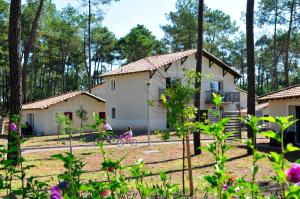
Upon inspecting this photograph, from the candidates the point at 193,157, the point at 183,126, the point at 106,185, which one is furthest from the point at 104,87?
the point at 106,185

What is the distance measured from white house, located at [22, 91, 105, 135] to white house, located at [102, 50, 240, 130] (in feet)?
5.86

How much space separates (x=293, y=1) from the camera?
37.7 m

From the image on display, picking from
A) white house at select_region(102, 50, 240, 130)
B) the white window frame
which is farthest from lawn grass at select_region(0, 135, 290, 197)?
the white window frame

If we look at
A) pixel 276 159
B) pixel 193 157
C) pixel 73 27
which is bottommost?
pixel 193 157

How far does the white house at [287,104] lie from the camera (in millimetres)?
19453

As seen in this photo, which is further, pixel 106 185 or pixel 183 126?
pixel 183 126

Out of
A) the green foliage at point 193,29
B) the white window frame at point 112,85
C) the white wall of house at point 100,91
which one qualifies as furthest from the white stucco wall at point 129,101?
the green foliage at point 193,29

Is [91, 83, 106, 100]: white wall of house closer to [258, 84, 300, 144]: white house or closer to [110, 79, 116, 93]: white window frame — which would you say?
[110, 79, 116, 93]: white window frame

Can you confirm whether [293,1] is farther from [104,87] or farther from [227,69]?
[104,87]

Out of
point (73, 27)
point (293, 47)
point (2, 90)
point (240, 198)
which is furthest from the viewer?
point (2, 90)

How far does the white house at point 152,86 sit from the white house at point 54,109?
179cm

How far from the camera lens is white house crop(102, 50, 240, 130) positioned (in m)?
32.5

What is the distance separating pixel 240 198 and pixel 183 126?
661 centimetres

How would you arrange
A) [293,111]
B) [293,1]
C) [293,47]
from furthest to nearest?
1. [293,47]
2. [293,1]
3. [293,111]
